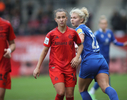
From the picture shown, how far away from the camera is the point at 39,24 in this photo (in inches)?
712

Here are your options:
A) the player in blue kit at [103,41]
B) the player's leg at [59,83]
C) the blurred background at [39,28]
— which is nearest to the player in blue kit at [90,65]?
the player's leg at [59,83]

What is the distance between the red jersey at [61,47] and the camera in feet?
17.2

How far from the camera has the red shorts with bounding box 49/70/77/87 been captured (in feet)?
16.8

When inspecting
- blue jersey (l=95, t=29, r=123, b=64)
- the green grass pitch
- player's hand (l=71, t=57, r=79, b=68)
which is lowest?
the green grass pitch

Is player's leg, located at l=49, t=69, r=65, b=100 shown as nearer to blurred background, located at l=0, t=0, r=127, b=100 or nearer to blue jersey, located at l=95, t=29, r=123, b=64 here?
blue jersey, located at l=95, t=29, r=123, b=64

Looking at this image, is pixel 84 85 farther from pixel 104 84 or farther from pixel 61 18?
pixel 61 18

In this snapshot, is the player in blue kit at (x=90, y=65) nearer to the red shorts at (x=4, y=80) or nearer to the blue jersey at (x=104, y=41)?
the red shorts at (x=4, y=80)

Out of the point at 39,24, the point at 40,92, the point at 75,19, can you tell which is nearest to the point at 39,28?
the point at 39,24

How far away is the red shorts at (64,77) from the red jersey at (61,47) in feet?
0.34

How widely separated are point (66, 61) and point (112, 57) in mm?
10586

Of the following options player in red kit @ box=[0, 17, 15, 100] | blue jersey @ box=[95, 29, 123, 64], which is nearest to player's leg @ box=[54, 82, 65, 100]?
player in red kit @ box=[0, 17, 15, 100]

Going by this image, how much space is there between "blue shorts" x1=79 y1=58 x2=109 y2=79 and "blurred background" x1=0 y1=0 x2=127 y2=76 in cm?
1003

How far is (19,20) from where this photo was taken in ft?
60.7

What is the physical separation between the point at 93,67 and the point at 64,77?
2.11ft
